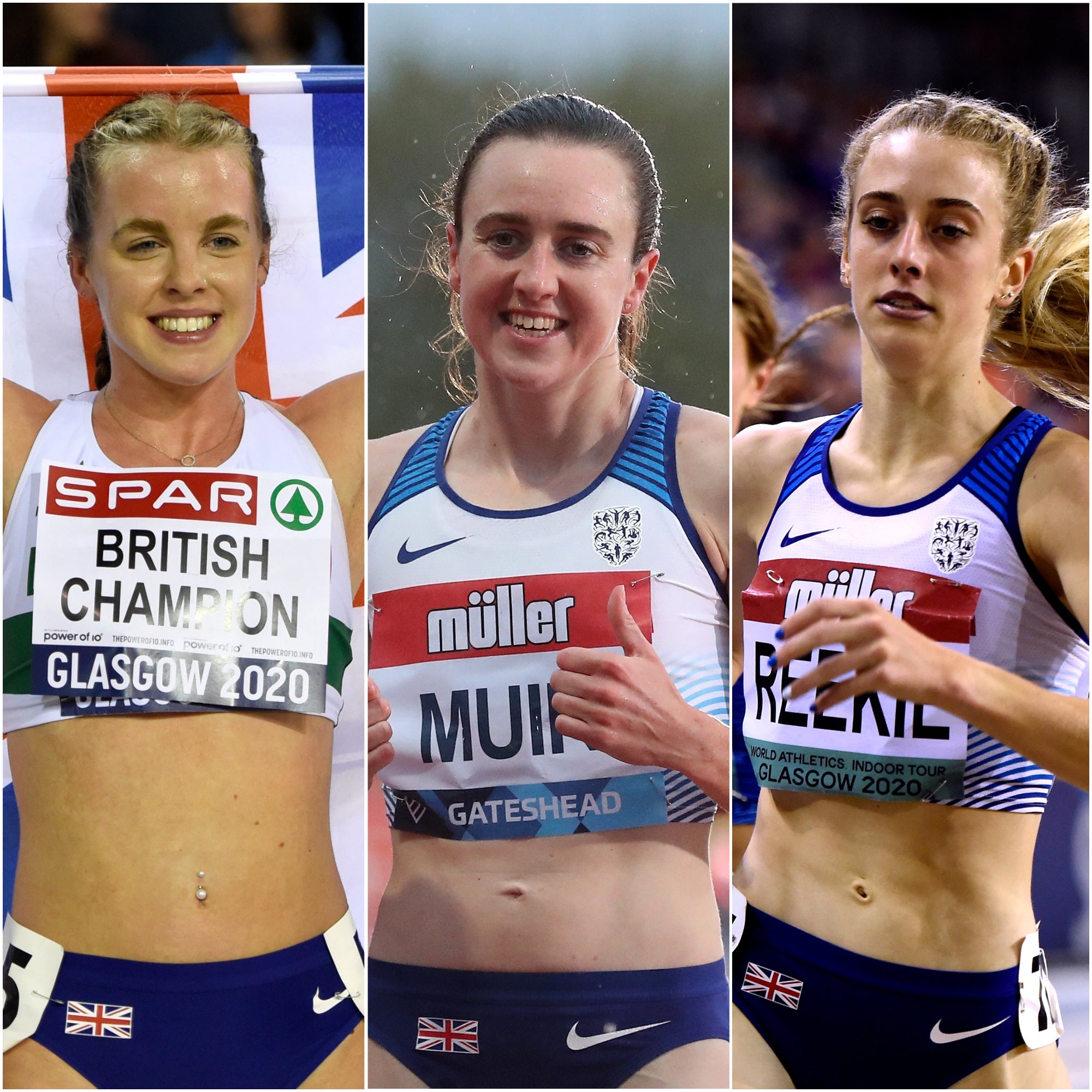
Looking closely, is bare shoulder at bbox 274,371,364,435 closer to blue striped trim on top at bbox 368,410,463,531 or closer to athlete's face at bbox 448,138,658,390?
blue striped trim on top at bbox 368,410,463,531

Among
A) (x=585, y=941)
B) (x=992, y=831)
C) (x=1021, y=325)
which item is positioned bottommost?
(x=585, y=941)

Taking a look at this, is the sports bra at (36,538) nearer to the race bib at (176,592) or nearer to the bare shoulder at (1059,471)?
the race bib at (176,592)

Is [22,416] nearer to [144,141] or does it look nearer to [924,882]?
[144,141]

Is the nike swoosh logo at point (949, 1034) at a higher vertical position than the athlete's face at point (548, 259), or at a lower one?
lower

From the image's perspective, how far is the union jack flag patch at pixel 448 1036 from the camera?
A: 2.74 metres

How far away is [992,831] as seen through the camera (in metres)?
2.48

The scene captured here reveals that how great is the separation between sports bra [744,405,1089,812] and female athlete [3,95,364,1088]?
3.83 ft

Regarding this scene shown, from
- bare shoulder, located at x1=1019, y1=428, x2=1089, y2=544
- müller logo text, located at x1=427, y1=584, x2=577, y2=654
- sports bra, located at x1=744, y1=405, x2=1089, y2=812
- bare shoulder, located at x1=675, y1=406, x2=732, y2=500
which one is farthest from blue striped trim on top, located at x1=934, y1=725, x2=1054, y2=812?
müller logo text, located at x1=427, y1=584, x2=577, y2=654

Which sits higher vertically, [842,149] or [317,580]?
[842,149]

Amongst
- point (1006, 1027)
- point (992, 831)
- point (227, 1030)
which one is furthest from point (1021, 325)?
point (227, 1030)

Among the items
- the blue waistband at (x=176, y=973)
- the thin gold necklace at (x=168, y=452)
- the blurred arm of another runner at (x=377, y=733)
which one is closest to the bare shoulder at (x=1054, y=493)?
the blurred arm of another runner at (x=377, y=733)

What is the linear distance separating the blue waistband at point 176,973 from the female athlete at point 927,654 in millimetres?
1142

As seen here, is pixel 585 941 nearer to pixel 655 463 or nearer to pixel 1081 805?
pixel 655 463

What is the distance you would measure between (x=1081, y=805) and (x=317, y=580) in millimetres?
2079
